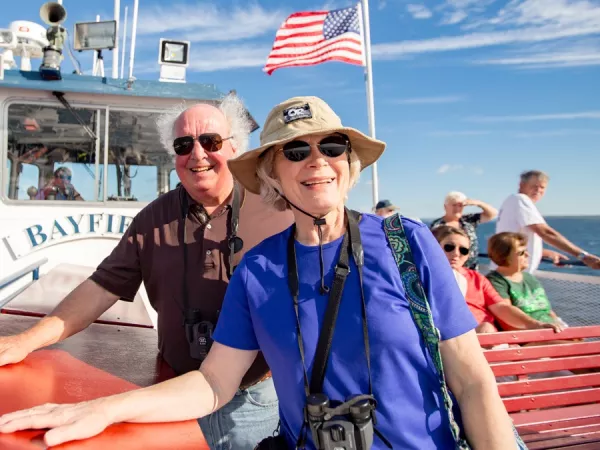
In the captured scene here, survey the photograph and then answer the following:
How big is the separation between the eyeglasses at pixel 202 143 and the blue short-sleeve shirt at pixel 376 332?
2.86 feet

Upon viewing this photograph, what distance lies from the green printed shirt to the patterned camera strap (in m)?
3.22

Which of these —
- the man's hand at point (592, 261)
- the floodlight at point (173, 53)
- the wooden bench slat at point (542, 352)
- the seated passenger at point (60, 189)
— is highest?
the floodlight at point (173, 53)

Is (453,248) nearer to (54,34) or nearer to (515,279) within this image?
(515,279)

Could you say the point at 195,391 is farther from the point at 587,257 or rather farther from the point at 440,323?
the point at 587,257

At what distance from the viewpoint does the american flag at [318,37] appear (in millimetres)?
8711

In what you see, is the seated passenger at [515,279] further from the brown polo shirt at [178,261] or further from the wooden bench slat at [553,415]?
the brown polo shirt at [178,261]

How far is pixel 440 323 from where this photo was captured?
1.51 m

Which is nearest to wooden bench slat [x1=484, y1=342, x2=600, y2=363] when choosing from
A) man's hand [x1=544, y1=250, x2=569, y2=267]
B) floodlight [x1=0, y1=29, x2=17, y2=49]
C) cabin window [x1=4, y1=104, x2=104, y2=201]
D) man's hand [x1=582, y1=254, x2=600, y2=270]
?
man's hand [x1=582, y1=254, x2=600, y2=270]

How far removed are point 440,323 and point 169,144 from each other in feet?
5.18

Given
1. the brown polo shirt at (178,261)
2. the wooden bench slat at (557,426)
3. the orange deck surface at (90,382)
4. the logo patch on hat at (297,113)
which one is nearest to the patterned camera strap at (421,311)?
the logo patch on hat at (297,113)

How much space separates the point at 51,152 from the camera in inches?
198

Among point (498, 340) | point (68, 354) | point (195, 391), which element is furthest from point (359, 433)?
point (498, 340)

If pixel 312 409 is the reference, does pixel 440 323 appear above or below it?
above

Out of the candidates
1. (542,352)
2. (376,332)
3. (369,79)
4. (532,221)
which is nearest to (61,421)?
(376,332)
